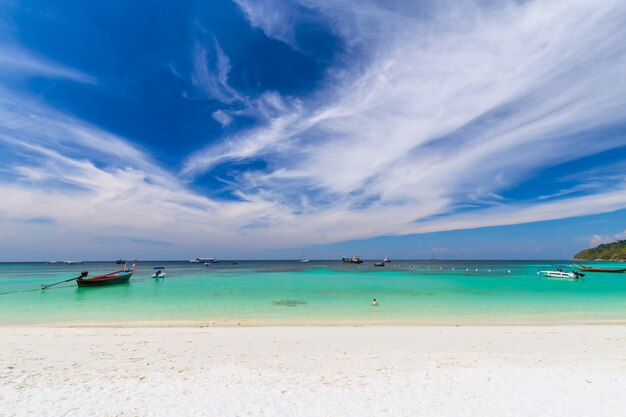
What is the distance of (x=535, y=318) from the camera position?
18.3 m

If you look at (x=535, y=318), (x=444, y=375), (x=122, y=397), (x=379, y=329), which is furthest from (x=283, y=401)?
(x=535, y=318)

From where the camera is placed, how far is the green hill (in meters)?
153

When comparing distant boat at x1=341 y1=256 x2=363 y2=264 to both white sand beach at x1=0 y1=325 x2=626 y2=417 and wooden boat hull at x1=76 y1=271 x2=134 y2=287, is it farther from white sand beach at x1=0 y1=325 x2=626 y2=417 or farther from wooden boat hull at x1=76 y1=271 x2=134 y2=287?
white sand beach at x1=0 y1=325 x2=626 y2=417

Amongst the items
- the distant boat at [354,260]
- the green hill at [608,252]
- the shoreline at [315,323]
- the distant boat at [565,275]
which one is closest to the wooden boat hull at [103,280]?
the shoreline at [315,323]

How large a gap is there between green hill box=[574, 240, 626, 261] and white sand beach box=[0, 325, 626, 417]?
194 meters

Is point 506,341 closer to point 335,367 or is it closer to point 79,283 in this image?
point 335,367

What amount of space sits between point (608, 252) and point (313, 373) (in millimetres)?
226501

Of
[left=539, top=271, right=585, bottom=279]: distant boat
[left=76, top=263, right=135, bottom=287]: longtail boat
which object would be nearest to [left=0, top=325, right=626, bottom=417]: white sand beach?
[left=76, top=263, right=135, bottom=287]: longtail boat

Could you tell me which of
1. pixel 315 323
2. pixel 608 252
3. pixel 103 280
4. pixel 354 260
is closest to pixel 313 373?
pixel 315 323

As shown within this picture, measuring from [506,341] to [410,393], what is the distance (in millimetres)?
7282

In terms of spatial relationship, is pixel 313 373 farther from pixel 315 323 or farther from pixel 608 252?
pixel 608 252

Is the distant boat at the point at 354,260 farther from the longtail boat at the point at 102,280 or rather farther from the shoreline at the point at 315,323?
the shoreline at the point at 315,323

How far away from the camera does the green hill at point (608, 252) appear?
15300 cm

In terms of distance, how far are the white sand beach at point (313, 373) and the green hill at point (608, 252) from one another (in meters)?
194
